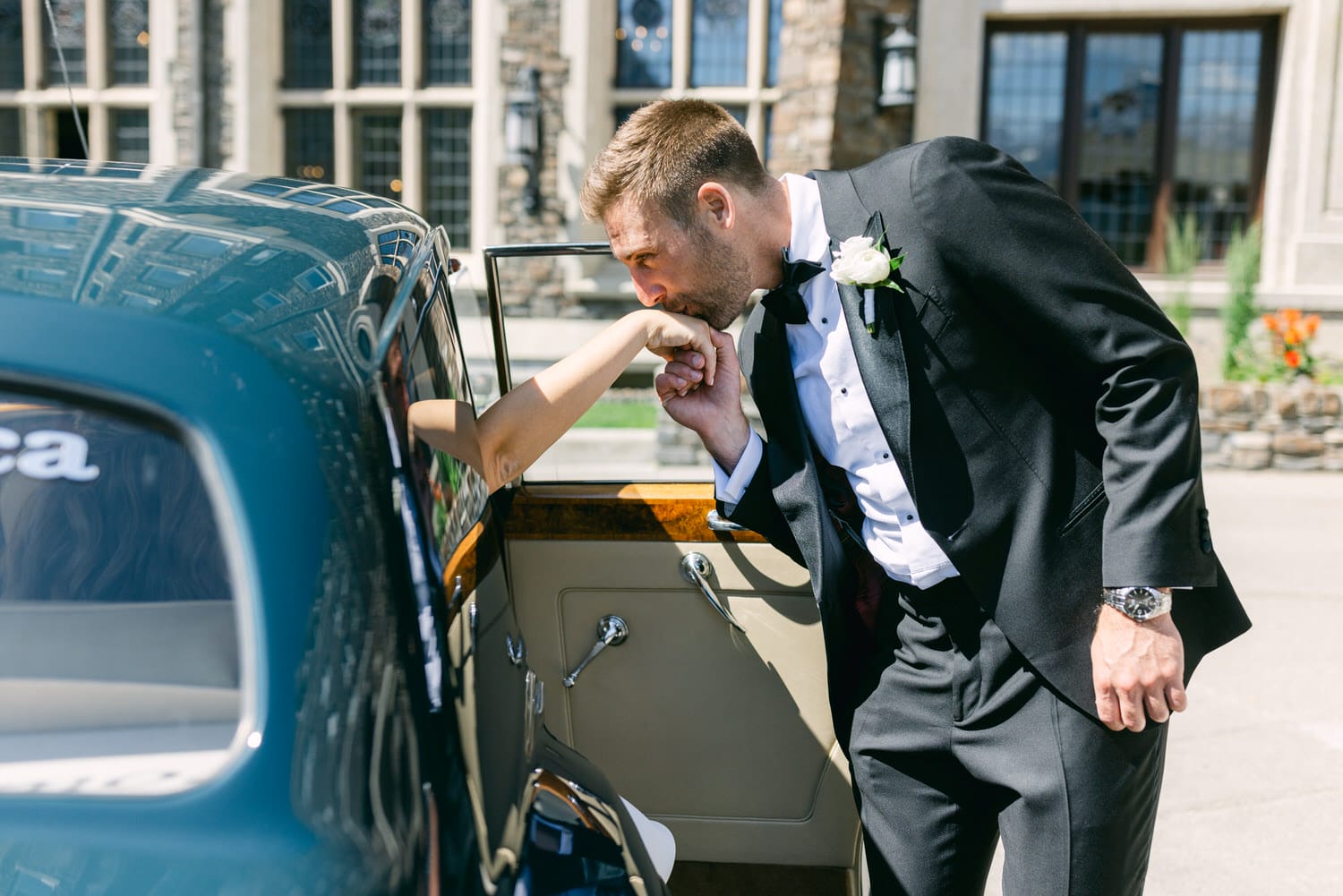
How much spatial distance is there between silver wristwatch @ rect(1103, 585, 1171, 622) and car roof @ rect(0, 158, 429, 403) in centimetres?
109

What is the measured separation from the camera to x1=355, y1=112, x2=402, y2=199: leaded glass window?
12992 millimetres

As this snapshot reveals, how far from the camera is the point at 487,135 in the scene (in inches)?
482

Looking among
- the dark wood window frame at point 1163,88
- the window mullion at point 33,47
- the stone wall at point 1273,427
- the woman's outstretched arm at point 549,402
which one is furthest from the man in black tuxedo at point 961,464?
the window mullion at point 33,47

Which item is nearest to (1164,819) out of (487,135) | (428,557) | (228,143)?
(428,557)

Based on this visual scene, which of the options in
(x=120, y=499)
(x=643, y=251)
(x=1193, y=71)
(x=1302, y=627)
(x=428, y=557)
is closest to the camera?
(x=120, y=499)

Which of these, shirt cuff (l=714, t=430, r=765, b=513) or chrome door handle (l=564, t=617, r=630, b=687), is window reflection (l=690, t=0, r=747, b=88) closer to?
chrome door handle (l=564, t=617, r=630, b=687)

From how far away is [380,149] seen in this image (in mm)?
13086

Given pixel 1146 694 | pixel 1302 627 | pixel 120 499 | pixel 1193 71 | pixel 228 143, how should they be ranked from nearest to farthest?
1. pixel 120 499
2. pixel 1146 694
3. pixel 1302 627
4. pixel 1193 71
5. pixel 228 143

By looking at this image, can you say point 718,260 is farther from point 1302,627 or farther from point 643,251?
point 1302,627

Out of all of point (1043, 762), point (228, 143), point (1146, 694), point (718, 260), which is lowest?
point (1043, 762)

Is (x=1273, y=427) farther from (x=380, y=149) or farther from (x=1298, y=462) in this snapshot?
(x=380, y=149)

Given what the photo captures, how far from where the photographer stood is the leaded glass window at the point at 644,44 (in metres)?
12.2

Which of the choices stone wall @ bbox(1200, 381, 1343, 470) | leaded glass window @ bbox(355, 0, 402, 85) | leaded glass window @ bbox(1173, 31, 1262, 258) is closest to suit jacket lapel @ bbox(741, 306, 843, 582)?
stone wall @ bbox(1200, 381, 1343, 470)

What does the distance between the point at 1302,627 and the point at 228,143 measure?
12090 millimetres
